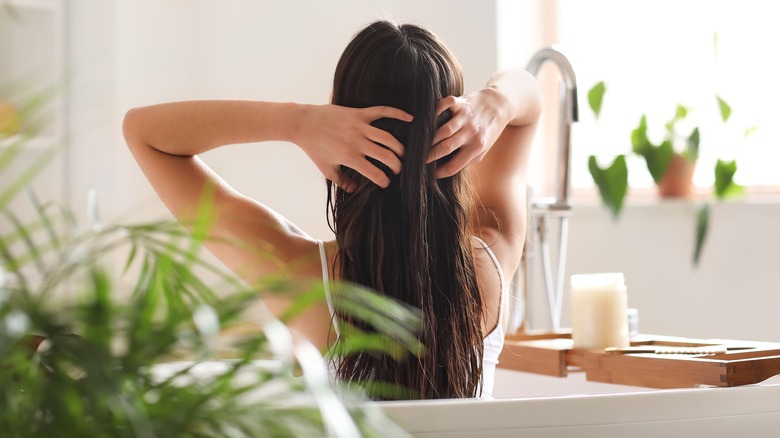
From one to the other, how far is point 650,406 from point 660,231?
192 cm

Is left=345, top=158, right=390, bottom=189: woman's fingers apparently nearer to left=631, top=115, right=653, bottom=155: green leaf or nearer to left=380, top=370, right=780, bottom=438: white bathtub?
left=380, top=370, right=780, bottom=438: white bathtub

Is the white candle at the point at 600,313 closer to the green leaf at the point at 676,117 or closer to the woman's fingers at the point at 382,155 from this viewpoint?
the woman's fingers at the point at 382,155

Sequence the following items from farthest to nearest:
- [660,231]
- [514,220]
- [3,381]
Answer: [660,231] < [514,220] < [3,381]

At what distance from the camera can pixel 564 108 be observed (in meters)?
1.98

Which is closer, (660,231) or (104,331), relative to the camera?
(104,331)

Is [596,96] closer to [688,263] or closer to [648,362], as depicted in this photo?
[688,263]

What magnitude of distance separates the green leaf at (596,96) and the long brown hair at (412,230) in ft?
5.24

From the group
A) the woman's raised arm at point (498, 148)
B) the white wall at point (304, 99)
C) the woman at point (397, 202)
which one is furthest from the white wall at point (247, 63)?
the woman at point (397, 202)

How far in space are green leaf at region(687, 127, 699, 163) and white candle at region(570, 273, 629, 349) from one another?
1181mm

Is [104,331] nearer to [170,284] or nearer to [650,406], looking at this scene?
[170,284]

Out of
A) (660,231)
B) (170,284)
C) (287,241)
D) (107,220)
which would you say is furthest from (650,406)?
(107,220)

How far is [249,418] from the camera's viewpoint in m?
0.39

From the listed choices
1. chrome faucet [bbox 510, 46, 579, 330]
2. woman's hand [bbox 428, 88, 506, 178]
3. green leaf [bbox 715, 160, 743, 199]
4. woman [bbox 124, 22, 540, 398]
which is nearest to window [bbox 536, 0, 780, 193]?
green leaf [bbox 715, 160, 743, 199]

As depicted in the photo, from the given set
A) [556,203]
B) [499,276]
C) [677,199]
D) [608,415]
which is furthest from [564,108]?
[608,415]
